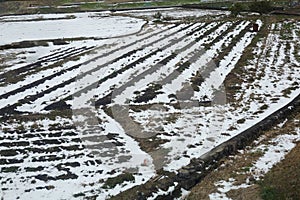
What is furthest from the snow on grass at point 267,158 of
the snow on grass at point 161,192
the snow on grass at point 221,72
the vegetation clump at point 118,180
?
the snow on grass at point 221,72

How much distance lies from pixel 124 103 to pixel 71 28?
16.6 m

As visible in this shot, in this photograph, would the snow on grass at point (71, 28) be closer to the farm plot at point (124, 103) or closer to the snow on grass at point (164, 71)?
the farm plot at point (124, 103)

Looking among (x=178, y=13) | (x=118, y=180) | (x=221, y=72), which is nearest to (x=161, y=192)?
(x=118, y=180)

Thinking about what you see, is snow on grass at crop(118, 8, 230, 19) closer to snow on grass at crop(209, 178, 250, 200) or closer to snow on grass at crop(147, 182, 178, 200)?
snow on grass at crop(209, 178, 250, 200)

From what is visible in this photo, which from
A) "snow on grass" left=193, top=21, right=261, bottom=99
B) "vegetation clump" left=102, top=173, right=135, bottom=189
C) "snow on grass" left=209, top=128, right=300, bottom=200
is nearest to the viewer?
"snow on grass" left=209, top=128, right=300, bottom=200

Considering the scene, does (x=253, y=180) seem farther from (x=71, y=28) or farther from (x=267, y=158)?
(x=71, y=28)

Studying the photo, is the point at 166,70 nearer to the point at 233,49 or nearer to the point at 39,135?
the point at 233,49

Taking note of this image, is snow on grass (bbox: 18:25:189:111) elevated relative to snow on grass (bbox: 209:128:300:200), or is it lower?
elevated

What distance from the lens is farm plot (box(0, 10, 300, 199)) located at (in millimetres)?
9000

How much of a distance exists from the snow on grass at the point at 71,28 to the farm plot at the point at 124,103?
2.36 meters

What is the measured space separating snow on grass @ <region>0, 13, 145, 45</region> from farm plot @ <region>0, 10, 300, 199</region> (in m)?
2.36

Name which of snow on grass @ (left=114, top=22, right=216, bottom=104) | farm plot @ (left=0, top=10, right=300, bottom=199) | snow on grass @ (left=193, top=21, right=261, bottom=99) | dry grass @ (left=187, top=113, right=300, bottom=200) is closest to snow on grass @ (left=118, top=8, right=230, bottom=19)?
farm plot @ (left=0, top=10, right=300, bottom=199)

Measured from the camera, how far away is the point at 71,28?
27984mm

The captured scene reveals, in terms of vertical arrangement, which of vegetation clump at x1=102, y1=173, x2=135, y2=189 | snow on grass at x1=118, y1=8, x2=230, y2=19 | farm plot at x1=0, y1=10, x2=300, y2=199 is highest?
snow on grass at x1=118, y1=8, x2=230, y2=19
